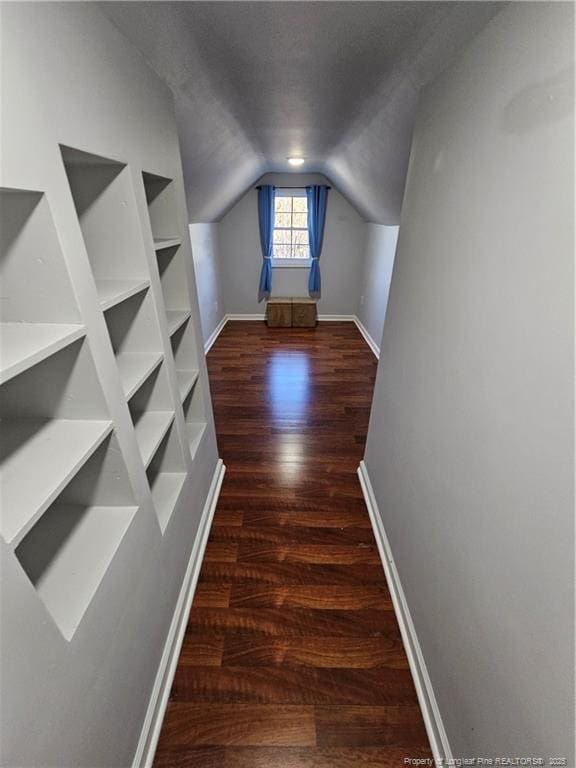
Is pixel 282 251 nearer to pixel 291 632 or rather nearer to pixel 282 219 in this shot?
pixel 282 219

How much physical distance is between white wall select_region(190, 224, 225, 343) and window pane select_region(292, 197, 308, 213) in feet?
3.97

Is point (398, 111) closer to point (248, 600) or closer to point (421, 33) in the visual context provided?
point (421, 33)

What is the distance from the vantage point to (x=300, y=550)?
1.86 meters

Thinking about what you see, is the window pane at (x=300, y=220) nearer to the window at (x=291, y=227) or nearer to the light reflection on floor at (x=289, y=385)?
the window at (x=291, y=227)

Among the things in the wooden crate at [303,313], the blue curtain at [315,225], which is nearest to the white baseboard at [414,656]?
the wooden crate at [303,313]

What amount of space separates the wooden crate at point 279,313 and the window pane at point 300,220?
113cm

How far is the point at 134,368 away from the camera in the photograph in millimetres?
1251

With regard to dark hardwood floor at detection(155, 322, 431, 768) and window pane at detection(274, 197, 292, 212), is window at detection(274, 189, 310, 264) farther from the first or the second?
dark hardwood floor at detection(155, 322, 431, 768)

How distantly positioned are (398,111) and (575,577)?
6.06ft

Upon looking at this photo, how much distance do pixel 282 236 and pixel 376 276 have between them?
173cm

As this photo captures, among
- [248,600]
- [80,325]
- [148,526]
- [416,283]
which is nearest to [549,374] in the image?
[416,283]

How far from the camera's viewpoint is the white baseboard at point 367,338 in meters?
4.49

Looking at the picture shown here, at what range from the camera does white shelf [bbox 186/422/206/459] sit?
1773mm

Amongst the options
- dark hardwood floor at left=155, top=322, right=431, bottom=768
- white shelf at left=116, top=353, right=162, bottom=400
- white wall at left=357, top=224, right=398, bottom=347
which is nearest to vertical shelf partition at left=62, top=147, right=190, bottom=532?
white shelf at left=116, top=353, right=162, bottom=400
